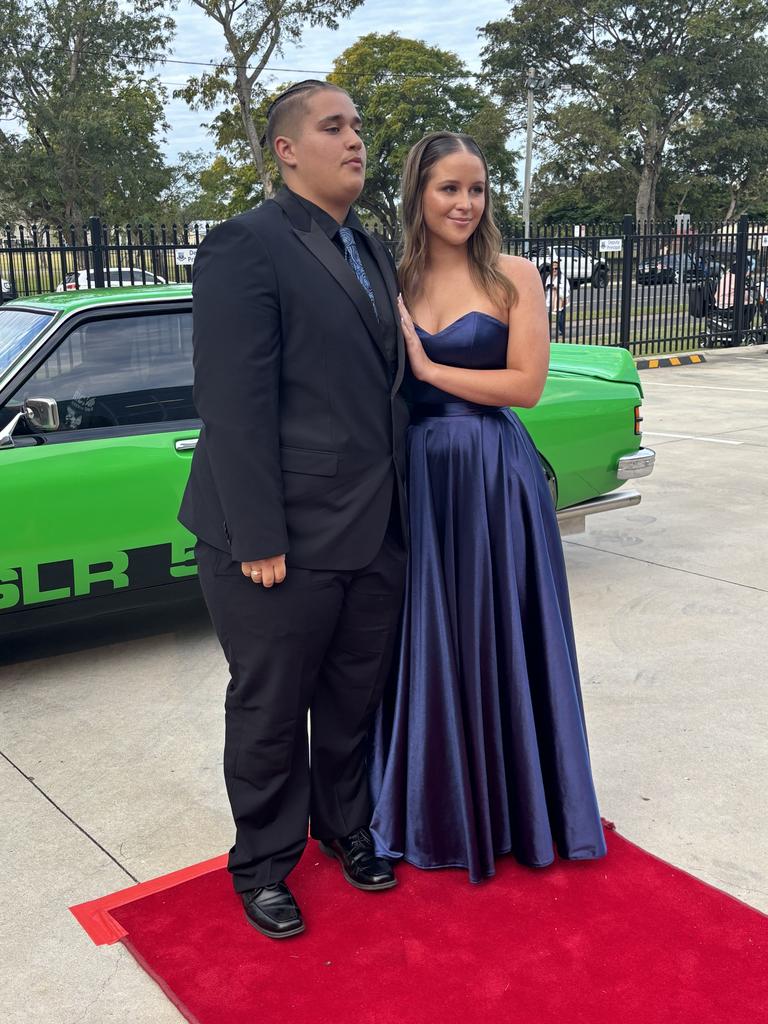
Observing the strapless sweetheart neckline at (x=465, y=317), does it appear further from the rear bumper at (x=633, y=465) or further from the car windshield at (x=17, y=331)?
the rear bumper at (x=633, y=465)

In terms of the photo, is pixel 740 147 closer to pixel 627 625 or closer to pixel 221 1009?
pixel 627 625

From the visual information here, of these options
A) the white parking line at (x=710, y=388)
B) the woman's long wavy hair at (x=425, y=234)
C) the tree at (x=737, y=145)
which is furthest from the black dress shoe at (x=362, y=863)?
the tree at (x=737, y=145)

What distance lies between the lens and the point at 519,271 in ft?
9.21

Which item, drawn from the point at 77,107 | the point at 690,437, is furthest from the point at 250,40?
the point at 690,437

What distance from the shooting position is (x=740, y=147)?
47.2 m

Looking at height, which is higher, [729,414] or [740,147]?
[740,147]

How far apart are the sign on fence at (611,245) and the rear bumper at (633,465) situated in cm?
1103

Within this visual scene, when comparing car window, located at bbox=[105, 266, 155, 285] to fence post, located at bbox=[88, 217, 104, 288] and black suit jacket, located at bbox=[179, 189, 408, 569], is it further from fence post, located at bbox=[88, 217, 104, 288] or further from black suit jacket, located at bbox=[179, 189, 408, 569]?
black suit jacket, located at bbox=[179, 189, 408, 569]

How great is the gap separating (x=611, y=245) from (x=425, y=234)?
13871mm

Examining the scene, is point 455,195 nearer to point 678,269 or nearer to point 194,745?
point 194,745

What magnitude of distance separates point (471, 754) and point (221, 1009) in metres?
0.88

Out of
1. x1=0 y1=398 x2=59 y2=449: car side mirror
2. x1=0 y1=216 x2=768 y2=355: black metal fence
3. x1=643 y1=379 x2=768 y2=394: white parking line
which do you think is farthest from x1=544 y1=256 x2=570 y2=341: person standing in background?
x1=0 y1=398 x2=59 y2=449: car side mirror

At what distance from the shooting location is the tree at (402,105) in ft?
153

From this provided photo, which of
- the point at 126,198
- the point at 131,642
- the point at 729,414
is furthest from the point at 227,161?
the point at 131,642
